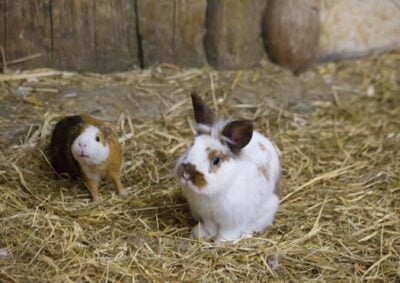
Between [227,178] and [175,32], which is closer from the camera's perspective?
[227,178]

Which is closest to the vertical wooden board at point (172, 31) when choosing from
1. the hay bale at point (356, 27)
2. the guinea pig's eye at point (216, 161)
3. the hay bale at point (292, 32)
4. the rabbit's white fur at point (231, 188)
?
the hay bale at point (292, 32)

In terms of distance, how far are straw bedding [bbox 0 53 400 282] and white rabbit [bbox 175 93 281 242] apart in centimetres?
11

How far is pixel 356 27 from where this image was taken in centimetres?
606

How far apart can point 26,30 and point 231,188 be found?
202cm

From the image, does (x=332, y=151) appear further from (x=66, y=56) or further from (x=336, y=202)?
(x=66, y=56)

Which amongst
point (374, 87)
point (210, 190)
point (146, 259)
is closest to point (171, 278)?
point (146, 259)

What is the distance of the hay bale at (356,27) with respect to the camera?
593 cm

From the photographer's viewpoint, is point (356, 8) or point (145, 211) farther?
point (356, 8)

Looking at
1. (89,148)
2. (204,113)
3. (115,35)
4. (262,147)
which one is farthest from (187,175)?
(115,35)

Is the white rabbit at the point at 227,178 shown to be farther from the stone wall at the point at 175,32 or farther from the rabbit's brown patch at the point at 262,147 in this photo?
the stone wall at the point at 175,32

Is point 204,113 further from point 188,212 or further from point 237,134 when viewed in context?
point 188,212

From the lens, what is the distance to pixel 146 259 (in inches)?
151

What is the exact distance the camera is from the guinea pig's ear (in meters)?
3.85

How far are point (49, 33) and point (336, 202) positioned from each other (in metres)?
2.17
